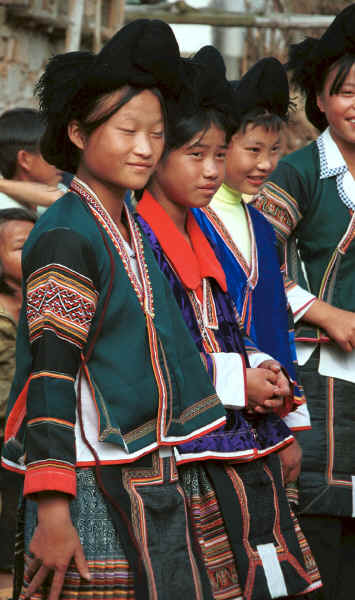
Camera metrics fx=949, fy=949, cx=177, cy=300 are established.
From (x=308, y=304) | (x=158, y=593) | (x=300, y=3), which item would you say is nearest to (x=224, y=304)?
(x=308, y=304)

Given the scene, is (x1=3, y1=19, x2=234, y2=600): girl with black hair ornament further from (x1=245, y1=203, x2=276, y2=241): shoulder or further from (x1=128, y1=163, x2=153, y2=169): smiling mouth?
(x1=245, y1=203, x2=276, y2=241): shoulder

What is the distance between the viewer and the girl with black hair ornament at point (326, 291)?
3.18 meters

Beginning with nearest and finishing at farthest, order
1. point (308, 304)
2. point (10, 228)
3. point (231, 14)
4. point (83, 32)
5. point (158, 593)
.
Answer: point (158, 593) < point (308, 304) < point (10, 228) < point (83, 32) < point (231, 14)

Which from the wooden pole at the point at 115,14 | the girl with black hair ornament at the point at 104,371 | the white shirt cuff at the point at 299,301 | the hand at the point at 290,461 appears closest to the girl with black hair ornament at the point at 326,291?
the white shirt cuff at the point at 299,301

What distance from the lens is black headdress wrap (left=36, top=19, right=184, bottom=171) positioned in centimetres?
231

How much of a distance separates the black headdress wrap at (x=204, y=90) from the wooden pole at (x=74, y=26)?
5.52 m

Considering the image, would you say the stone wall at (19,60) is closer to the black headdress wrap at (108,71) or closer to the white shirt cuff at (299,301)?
the white shirt cuff at (299,301)

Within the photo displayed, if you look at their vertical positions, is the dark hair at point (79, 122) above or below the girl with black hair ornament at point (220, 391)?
above

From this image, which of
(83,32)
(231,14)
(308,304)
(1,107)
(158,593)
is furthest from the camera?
(231,14)

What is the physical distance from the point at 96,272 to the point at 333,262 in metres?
1.24

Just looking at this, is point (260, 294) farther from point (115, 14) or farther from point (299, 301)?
point (115, 14)

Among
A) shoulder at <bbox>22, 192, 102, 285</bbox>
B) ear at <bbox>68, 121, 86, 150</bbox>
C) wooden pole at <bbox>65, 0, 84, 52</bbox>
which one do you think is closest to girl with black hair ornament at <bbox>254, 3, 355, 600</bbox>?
ear at <bbox>68, 121, 86, 150</bbox>

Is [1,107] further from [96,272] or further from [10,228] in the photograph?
[96,272]

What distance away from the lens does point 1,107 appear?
24.7 ft
